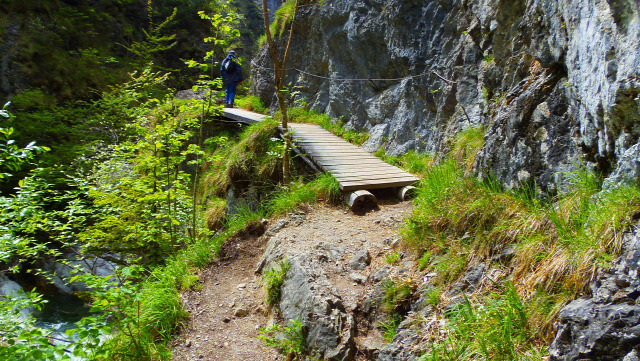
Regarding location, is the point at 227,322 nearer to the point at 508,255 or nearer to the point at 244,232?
the point at 244,232

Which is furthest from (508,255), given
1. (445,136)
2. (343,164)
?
(343,164)

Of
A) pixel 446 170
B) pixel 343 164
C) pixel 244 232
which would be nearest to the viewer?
pixel 446 170

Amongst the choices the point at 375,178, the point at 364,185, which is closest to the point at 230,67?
Result: the point at 375,178

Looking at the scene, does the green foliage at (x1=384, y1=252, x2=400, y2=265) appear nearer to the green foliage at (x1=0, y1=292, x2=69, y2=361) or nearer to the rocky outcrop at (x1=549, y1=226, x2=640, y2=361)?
the rocky outcrop at (x1=549, y1=226, x2=640, y2=361)

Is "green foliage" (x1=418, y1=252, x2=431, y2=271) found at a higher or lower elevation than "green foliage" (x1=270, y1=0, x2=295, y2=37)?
lower

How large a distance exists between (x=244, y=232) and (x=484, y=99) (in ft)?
14.6

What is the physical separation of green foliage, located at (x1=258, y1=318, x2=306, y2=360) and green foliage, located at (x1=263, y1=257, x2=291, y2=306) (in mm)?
419

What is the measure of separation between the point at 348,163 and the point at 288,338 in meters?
4.60

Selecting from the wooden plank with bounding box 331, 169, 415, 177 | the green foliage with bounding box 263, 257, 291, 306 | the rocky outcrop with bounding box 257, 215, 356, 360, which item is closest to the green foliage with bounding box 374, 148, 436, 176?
the wooden plank with bounding box 331, 169, 415, 177

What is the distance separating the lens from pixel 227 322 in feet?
13.0

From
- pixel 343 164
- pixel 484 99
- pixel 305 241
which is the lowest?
pixel 305 241

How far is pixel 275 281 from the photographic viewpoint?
13.3 ft

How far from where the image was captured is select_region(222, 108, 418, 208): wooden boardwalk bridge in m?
6.24

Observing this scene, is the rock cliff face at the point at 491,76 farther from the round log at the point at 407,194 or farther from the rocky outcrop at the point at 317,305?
the rocky outcrop at the point at 317,305
